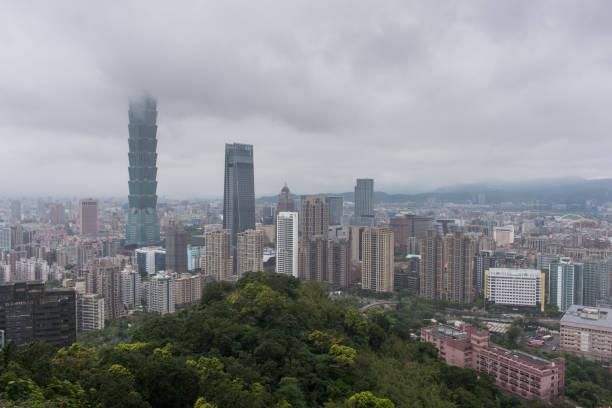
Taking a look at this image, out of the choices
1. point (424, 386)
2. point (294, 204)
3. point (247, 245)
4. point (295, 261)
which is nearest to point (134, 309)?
point (247, 245)

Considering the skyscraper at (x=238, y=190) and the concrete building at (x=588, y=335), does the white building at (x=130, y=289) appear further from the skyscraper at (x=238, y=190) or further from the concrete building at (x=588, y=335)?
the concrete building at (x=588, y=335)

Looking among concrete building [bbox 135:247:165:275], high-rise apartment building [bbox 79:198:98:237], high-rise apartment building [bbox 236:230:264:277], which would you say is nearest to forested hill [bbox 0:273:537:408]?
high-rise apartment building [bbox 236:230:264:277]

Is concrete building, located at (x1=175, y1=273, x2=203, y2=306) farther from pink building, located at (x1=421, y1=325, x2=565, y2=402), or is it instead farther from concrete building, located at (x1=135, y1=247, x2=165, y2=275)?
pink building, located at (x1=421, y1=325, x2=565, y2=402)

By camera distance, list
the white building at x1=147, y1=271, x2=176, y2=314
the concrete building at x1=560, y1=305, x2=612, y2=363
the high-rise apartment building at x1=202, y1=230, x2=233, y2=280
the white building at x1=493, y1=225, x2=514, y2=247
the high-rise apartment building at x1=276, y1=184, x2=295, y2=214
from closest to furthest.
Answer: the concrete building at x1=560, y1=305, x2=612, y2=363 < the white building at x1=147, y1=271, x2=176, y2=314 < the high-rise apartment building at x1=202, y1=230, x2=233, y2=280 < the white building at x1=493, y1=225, x2=514, y2=247 < the high-rise apartment building at x1=276, y1=184, x2=295, y2=214

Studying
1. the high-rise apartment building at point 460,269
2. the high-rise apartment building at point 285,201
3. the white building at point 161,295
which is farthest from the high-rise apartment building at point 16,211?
the high-rise apartment building at point 460,269

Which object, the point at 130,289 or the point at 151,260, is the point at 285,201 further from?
the point at 130,289

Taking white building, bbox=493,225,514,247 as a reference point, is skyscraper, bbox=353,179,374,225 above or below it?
above
